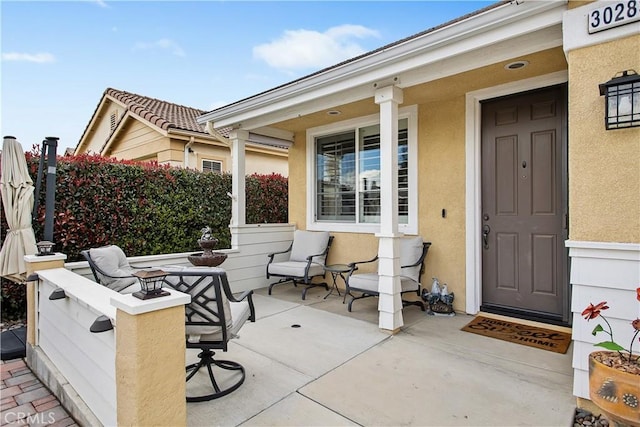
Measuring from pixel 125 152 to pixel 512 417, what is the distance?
417 inches

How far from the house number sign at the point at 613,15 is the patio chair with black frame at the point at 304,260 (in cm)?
401

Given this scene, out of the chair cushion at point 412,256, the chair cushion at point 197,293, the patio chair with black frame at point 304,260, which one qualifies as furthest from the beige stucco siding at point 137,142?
the chair cushion at point 197,293

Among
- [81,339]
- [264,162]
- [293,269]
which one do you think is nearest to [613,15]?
[81,339]

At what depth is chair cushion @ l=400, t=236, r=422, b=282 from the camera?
14.3ft

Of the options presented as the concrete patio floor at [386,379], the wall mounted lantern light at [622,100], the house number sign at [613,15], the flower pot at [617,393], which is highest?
the house number sign at [613,15]

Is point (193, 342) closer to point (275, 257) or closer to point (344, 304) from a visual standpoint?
point (344, 304)

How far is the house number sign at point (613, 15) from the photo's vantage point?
6.62ft

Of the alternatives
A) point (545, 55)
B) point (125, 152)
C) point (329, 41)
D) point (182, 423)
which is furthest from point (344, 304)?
point (125, 152)

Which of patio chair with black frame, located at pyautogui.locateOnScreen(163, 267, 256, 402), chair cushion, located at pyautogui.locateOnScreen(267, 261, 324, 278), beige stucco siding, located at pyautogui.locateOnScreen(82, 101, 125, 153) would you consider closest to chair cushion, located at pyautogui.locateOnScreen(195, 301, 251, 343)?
patio chair with black frame, located at pyautogui.locateOnScreen(163, 267, 256, 402)

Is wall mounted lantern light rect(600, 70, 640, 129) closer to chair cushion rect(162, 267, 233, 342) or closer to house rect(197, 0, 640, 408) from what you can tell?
house rect(197, 0, 640, 408)

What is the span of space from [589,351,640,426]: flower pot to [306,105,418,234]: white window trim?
3.02m

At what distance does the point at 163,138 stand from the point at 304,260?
5146 millimetres

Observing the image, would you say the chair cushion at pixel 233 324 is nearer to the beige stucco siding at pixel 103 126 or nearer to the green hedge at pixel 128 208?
the green hedge at pixel 128 208

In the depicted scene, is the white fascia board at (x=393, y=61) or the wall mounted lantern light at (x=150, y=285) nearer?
the wall mounted lantern light at (x=150, y=285)
